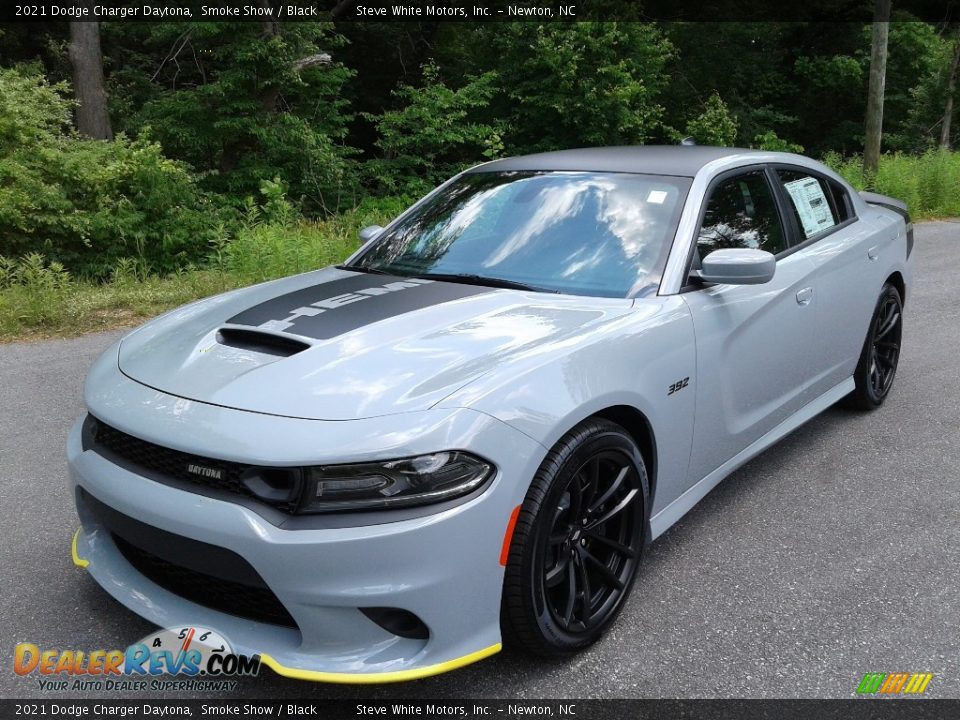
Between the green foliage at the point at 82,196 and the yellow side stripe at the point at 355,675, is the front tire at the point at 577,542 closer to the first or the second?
the yellow side stripe at the point at 355,675

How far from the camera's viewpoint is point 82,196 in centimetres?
1054

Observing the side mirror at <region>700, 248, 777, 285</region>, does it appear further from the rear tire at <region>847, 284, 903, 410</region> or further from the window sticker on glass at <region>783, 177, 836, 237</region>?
the rear tire at <region>847, 284, 903, 410</region>

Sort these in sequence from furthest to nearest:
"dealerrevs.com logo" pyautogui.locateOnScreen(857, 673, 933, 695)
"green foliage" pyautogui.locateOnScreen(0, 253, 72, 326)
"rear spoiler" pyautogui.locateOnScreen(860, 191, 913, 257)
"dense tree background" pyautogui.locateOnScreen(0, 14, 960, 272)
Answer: "dense tree background" pyautogui.locateOnScreen(0, 14, 960, 272) < "green foliage" pyautogui.locateOnScreen(0, 253, 72, 326) < "rear spoiler" pyautogui.locateOnScreen(860, 191, 913, 257) < "dealerrevs.com logo" pyautogui.locateOnScreen(857, 673, 933, 695)

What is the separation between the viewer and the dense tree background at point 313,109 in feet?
34.5

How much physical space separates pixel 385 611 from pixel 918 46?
38665mm

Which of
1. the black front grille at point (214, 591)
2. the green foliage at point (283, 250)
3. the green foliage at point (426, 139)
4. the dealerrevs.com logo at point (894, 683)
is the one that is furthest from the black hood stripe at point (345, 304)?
the green foliage at point (426, 139)

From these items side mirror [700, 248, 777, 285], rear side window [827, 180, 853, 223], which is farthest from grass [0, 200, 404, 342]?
side mirror [700, 248, 777, 285]

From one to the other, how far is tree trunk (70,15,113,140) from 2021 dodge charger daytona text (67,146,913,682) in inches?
614

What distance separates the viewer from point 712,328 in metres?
3.29

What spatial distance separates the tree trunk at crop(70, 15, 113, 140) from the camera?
56.2ft

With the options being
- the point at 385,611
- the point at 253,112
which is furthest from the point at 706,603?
the point at 253,112

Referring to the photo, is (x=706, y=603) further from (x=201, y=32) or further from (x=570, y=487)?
(x=201, y=32)

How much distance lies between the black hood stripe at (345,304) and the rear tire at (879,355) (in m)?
2.63

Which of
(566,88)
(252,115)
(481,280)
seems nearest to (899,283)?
(481,280)
